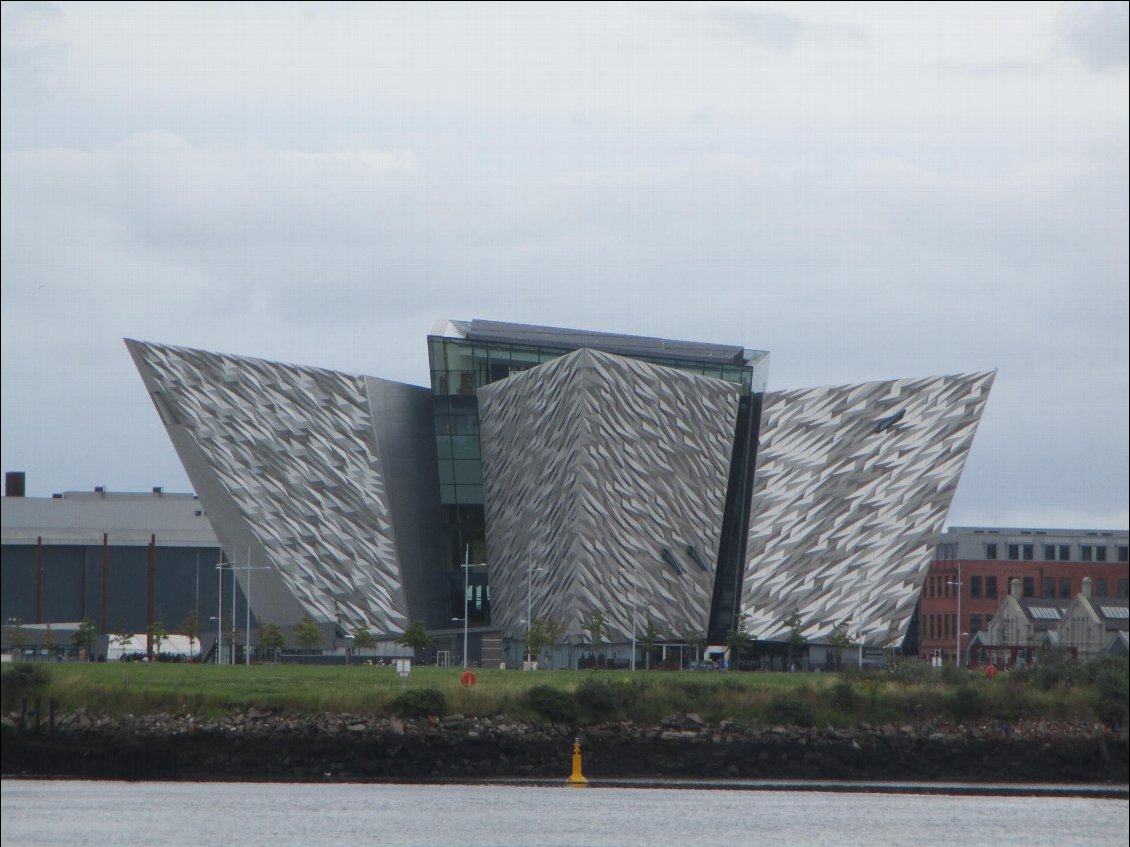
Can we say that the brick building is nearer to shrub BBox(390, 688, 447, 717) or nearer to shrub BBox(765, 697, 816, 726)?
shrub BBox(765, 697, 816, 726)

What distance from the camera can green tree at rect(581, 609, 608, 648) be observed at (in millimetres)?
66931

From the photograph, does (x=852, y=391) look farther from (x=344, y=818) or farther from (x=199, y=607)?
(x=344, y=818)

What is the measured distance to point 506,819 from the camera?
37.8 meters

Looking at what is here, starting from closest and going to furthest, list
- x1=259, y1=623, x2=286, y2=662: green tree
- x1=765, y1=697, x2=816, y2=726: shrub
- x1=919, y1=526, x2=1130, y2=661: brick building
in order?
x1=765, y1=697, x2=816, y2=726: shrub, x1=259, y1=623, x2=286, y2=662: green tree, x1=919, y1=526, x2=1130, y2=661: brick building

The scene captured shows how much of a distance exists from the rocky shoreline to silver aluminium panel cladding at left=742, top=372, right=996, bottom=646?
19.6 m

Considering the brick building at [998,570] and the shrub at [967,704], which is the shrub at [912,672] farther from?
the brick building at [998,570]

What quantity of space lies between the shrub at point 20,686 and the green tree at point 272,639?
67.7 feet

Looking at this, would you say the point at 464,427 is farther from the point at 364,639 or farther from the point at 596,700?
the point at 596,700

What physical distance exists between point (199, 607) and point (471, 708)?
38.9 m

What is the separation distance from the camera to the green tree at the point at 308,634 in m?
66.4

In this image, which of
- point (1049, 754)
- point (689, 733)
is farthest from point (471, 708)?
point (1049, 754)

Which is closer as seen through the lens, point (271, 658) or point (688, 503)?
point (271, 658)

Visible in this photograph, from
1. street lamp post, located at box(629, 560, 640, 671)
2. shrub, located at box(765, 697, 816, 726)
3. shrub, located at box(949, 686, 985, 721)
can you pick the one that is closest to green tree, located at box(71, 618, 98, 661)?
street lamp post, located at box(629, 560, 640, 671)

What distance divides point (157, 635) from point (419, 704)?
30464 millimetres
